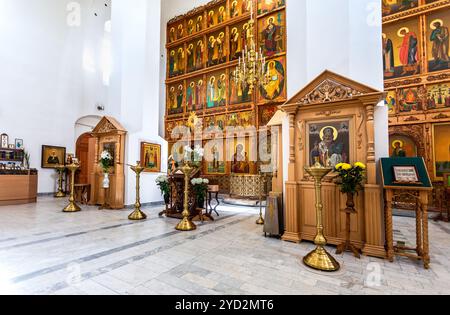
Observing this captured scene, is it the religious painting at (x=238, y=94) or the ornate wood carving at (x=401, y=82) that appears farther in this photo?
the religious painting at (x=238, y=94)

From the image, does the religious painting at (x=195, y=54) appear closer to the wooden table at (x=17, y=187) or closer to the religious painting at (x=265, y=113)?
the religious painting at (x=265, y=113)

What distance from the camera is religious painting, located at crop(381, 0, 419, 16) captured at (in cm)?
770

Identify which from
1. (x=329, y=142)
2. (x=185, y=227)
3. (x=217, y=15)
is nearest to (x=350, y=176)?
(x=329, y=142)

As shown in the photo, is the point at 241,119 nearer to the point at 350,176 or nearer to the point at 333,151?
the point at 333,151

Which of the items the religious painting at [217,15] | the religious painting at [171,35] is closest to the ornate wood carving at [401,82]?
the religious painting at [217,15]

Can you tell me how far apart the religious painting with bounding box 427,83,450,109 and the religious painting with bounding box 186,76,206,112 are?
31.2ft

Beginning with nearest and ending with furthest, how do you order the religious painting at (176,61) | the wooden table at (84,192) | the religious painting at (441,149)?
the religious painting at (441,149) < the wooden table at (84,192) < the religious painting at (176,61)

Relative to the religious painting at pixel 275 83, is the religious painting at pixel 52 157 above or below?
below

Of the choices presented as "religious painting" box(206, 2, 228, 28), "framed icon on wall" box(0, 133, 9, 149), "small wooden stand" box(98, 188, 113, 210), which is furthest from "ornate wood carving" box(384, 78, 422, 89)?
"framed icon on wall" box(0, 133, 9, 149)

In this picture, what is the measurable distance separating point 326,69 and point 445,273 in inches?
124

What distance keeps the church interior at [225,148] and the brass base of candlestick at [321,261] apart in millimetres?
20

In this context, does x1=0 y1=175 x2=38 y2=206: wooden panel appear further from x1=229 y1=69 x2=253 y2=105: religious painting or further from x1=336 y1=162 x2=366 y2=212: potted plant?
x1=336 y1=162 x2=366 y2=212: potted plant

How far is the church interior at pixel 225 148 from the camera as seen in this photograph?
9.10ft

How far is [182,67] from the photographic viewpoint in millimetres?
13758
